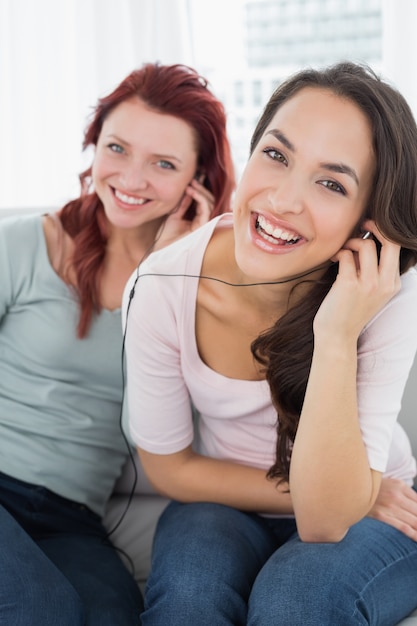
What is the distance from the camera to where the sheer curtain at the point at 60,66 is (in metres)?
2.83

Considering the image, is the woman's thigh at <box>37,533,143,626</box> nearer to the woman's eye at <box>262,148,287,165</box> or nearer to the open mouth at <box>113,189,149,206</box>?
the open mouth at <box>113,189,149,206</box>

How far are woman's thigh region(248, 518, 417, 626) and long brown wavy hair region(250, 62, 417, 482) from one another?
0.19 meters

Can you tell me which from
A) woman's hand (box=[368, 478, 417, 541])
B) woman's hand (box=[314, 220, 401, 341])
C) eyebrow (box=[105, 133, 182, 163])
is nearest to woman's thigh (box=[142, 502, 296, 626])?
woman's hand (box=[368, 478, 417, 541])

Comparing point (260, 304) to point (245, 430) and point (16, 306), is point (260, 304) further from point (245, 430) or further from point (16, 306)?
point (16, 306)

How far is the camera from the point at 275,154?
1337 mm

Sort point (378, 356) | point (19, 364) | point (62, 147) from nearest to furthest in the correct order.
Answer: point (378, 356), point (19, 364), point (62, 147)

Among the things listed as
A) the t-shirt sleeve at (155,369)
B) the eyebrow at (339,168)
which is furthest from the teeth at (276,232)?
the t-shirt sleeve at (155,369)

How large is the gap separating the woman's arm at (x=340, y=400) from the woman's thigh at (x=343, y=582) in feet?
0.17

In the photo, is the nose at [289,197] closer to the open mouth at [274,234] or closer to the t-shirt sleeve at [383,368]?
the open mouth at [274,234]

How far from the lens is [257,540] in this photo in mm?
1485

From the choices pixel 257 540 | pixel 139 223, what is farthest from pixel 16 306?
pixel 257 540

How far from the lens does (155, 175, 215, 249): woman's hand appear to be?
1779mm

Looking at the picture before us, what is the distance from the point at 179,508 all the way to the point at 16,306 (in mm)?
550

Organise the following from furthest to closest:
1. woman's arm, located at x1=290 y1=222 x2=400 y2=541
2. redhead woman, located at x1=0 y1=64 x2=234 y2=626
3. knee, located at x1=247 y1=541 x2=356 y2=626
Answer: redhead woman, located at x1=0 y1=64 x2=234 y2=626
woman's arm, located at x1=290 y1=222 x2=400 y2=541
knee, located at x1=247 y1=541 x2=356 y2=626
